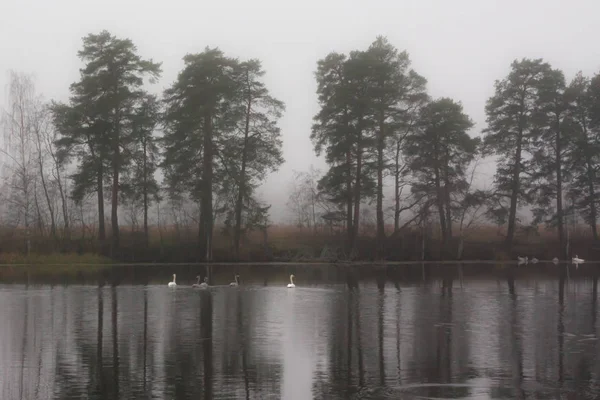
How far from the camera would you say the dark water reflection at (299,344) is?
1088 cm

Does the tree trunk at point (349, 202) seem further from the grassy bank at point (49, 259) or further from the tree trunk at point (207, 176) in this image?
the grassy bank at point (49, 259)

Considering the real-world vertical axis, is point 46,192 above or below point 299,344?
above

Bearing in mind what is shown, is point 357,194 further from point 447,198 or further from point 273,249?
point 273,249

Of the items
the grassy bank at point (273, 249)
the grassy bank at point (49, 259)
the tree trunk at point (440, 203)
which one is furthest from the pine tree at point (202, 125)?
the tree trunk at point (440, 203)

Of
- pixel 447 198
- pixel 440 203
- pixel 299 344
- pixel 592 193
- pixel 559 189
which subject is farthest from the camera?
pixel 592 193

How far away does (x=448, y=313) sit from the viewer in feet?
67.3

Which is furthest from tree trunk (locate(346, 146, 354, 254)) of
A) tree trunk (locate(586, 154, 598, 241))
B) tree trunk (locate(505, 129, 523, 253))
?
tree trunk (locate(586, 154, 598, 241))

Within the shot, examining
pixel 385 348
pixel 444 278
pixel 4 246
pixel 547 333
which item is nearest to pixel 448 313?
pixel 547 333

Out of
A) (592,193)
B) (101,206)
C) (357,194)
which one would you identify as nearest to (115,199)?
(101,206)

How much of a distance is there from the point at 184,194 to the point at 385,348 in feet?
138

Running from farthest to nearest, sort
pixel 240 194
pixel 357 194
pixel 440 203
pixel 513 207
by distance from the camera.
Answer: pixel 513 207 < pixel 440 203 < pixel 240 194 < pixel 357 194

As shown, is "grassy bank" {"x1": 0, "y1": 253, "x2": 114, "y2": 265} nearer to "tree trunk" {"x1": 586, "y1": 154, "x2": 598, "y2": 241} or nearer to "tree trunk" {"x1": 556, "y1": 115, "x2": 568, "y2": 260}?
Result: "tree trunk" {"x1": 556, "y1": 115, "x2": 568, "y2": 260}

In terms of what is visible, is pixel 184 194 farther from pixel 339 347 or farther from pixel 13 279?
pixel 339 347

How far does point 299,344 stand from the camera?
1490 centimetres
